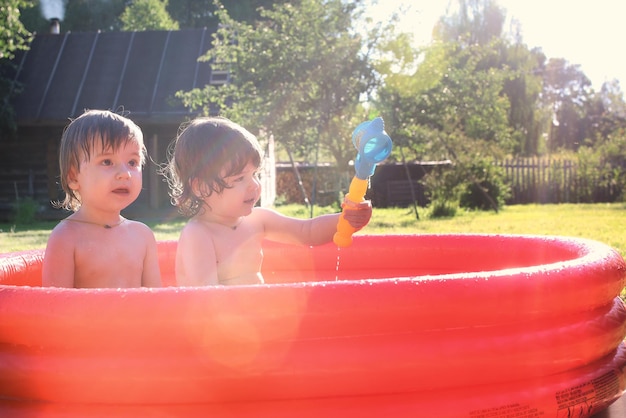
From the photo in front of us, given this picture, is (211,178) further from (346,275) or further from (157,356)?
(346,275)

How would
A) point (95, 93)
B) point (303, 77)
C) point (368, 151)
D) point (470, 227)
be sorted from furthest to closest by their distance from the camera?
point (95, 93), point (303, 77), point (470, 227), point (368, 151)

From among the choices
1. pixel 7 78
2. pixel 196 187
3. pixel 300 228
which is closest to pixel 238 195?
pixel 196 187

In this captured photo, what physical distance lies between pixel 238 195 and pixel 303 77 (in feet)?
30.7

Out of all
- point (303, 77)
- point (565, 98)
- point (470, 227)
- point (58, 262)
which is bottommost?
point (470, 227)

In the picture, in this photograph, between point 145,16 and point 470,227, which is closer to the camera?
point 470,227

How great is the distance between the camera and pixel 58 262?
217 cm

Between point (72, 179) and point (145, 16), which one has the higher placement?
point (145, 16)

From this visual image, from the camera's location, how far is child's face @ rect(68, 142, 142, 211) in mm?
2182

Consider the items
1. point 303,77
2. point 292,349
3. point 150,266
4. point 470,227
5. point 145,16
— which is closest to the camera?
point 292,349

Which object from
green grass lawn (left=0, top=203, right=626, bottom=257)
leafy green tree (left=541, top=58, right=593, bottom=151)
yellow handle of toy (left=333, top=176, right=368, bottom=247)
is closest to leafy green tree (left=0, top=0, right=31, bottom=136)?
green grass lawn (left=0, top=203, right=626, bottom=257)

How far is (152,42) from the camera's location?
15336 millimetres

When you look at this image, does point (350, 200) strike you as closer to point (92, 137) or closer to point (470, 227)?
point (92, 137)

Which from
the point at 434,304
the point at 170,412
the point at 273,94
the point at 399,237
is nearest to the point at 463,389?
the point at 434,304

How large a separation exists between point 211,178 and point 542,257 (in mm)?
1362
